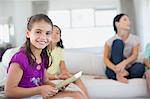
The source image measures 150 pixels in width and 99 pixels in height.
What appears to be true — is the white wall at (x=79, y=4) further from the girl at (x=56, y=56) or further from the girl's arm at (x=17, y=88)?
the girl's arm at (x=17, y=88)

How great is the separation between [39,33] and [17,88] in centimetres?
31

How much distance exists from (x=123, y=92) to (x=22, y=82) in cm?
139

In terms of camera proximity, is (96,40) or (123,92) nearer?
(123,92)

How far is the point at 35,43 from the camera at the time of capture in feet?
4.83

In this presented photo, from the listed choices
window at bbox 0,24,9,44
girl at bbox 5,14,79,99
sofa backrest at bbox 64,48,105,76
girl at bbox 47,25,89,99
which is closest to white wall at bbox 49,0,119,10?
window at bbox 0,24,9,44

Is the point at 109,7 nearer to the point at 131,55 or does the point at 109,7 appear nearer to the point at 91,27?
the point at 91,27

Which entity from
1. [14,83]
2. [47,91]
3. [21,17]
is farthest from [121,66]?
[21,17]

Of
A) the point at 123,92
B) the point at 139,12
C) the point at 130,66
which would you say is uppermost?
the point at 139,12

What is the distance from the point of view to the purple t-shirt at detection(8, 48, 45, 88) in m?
1.42

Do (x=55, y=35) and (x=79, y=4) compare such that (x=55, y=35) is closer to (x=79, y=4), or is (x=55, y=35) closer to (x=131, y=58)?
(x=131, y=58)

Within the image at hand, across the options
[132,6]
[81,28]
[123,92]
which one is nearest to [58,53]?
[123,92]

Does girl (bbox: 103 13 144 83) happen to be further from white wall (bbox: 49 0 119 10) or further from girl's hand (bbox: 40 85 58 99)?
white wall (bbox: 49 0 119 10)

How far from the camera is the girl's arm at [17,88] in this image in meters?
1.40

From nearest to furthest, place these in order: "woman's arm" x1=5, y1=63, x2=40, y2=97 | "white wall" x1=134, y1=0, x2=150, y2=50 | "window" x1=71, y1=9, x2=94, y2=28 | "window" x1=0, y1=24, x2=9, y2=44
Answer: "woman's arm" x1=5, y1=63, x2=40, y2=97 → "window" x1=0, y1=24, x2=9, y2=44 → "white wall" x1=134, y1=0, x2=150, y2=50 → "window" x1=71, y1=9, x2=94, y2=28
